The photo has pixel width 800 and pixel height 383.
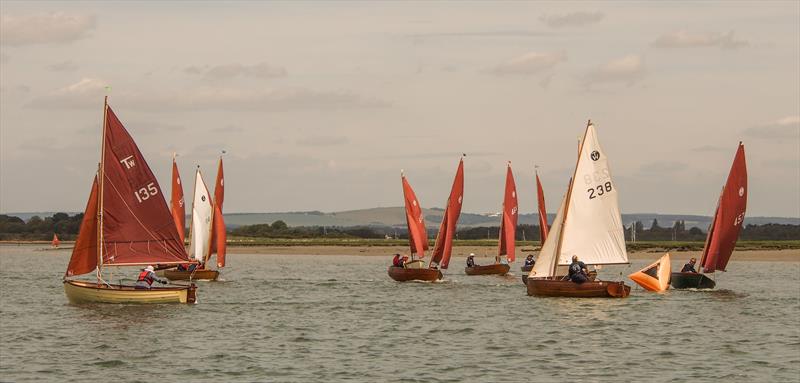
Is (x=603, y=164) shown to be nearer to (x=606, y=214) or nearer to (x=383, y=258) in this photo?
(x=606, y=214)

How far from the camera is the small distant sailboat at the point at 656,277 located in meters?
68.2

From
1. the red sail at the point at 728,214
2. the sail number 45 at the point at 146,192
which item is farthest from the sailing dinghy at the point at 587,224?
the sail number 45 at the point at 146,192

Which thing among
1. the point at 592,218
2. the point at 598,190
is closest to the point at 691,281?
the point at 592,218

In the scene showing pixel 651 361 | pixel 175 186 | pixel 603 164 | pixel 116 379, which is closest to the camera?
pixel 116 379

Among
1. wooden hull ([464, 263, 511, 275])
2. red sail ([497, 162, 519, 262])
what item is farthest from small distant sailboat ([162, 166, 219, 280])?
red sail ([497, 162, 519, 262])

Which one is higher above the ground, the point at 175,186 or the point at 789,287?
the point at 175,186

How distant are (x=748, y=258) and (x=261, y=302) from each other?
75.3 metres

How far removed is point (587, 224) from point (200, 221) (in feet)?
101

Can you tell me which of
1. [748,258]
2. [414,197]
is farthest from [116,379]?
[748,258]

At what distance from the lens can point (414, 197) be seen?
269 ft

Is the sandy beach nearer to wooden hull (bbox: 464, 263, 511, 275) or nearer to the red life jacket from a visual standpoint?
wooden hull (bbox: 464, 263, 511, 275)

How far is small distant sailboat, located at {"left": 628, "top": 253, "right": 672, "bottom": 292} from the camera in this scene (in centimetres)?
6819

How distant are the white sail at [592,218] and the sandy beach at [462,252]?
59570 mm

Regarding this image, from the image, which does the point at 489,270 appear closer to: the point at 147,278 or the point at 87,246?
the point at 147,278
